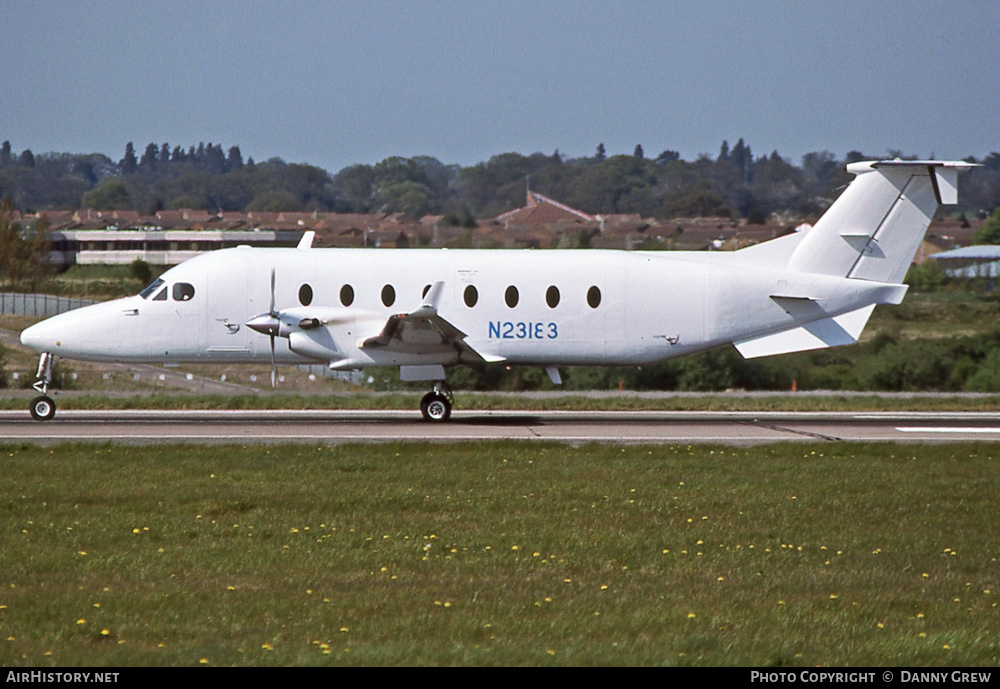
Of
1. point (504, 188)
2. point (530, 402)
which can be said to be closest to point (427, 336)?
point (530, 402)

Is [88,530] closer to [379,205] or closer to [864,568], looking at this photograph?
[864,568]

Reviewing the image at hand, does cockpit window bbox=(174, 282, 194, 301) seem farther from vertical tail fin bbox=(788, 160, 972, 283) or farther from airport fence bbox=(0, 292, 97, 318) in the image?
airport fence bbox=(0, 292, 97, 318)

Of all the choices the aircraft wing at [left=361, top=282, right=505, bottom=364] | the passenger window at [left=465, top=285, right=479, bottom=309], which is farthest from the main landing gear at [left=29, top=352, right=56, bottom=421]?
the passenger window at [left=465, top=285, right=479, bottom=309]

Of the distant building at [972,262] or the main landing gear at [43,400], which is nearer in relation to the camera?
the main landing gear at [43,400]

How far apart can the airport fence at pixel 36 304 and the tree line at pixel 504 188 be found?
602 inches

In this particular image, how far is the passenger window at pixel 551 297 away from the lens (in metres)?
25.5

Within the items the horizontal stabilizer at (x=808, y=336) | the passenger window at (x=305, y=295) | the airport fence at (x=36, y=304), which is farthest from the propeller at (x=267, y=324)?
the airport fence at (x=36, y=304)

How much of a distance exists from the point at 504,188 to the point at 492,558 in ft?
215

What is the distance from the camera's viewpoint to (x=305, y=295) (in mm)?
25078

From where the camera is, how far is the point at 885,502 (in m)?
15.7

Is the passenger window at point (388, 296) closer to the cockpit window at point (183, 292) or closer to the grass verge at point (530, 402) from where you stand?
the cockpit window at point (183, 292)

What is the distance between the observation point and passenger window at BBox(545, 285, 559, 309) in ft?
83.7

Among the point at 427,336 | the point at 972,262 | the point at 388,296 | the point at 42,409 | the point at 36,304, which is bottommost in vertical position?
the point at 42,409

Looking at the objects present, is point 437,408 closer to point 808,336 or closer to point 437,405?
point 437,405
